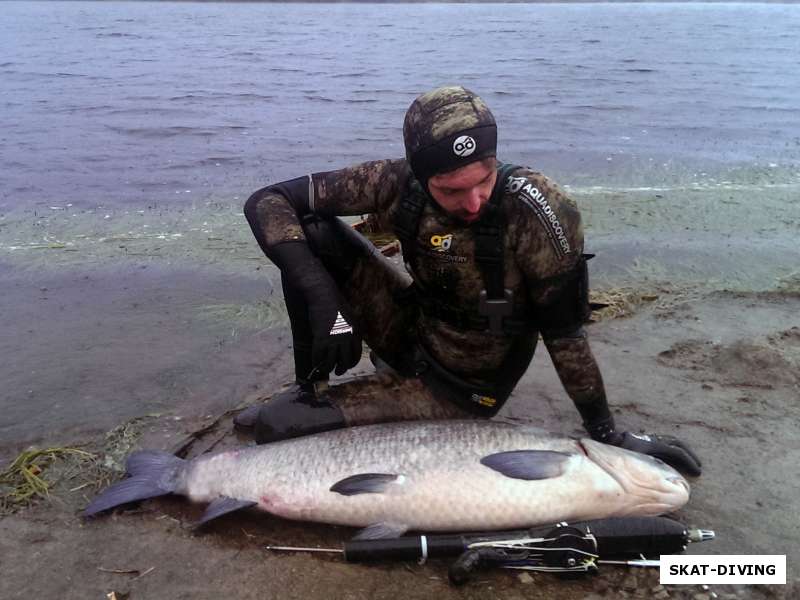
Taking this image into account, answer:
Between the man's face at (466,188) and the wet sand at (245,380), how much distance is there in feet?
5.80

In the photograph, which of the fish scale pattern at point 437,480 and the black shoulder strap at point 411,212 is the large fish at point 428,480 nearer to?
the fish scale pattern at point 437,480

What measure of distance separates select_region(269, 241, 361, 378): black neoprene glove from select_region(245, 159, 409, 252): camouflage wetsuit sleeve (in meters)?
0.10

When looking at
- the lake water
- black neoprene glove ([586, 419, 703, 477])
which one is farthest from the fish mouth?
the lake water

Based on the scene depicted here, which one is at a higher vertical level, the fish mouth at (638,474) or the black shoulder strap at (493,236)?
the black shoulder strap at (493,236)

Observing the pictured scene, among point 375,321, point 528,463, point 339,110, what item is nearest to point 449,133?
point 375,321

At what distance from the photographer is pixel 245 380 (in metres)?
5.40

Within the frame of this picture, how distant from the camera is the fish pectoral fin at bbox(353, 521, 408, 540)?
11.5ft

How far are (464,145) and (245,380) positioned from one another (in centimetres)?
280

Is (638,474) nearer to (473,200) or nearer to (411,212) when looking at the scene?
(473,200)

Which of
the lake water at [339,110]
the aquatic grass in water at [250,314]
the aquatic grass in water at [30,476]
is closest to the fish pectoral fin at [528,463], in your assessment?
the aquatic grass in water at [30,476]

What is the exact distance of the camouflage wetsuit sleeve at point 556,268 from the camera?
12.0ft

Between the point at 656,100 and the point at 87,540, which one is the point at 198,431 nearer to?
the point at 87,540

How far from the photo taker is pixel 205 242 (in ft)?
28.6

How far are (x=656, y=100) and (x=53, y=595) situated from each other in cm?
1893
